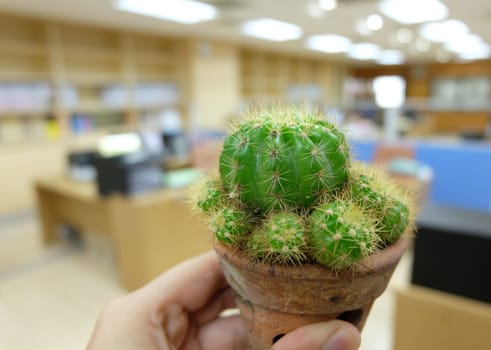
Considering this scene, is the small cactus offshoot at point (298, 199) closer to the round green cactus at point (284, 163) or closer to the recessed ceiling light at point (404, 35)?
the round green cactus at point (284, 163)

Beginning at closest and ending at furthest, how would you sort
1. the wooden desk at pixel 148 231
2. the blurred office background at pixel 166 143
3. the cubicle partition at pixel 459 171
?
the blurred office background at pixel 166 143
the wooden desk at pixel 148 231
the cubicle partition at pixel 459 171

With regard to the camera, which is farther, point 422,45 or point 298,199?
point 422,45

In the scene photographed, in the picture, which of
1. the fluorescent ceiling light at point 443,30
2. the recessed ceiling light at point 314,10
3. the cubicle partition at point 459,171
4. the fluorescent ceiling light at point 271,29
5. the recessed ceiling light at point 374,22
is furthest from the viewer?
the fluorescent ceiling light at point 443,30

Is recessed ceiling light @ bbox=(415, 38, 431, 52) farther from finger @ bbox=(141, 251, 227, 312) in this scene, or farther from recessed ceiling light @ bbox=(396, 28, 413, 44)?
finger @ bbox=(141, 251, 227, 312)

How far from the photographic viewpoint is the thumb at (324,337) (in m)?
0.54

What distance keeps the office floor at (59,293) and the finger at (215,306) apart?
5.15 feet

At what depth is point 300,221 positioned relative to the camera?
49 centimetres

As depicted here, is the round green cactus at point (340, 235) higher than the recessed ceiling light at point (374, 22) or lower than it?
lower

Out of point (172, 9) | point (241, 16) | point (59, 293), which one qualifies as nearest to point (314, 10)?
point (241, 16)

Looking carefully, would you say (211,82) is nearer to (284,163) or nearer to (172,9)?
(172,9)

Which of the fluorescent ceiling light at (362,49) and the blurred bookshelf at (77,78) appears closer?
the blurred bookshelf at (77,78)

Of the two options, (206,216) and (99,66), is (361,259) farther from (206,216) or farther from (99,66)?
(99,66)

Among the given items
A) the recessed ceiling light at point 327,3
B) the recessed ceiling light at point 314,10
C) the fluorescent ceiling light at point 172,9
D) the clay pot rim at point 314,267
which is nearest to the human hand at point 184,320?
the clay pot rim at point 314,267

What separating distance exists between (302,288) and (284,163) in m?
0.18
